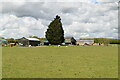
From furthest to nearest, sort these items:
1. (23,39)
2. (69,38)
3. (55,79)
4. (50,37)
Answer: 1. (69,38)
2. (23,39)
3. (50,37)
4. (55,79)

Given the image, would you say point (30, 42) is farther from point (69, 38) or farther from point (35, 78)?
point (35, 78)

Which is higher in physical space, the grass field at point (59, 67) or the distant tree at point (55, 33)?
the distant tree at point (55, 33)

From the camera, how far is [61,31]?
9712 centimetres

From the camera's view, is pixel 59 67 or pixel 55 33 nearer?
pixel 59 67

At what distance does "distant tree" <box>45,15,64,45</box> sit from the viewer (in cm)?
9475

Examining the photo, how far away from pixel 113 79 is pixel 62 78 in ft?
8.37

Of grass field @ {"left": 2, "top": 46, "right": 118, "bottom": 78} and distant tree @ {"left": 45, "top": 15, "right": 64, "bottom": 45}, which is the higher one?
distant tree @ {"left": 45, "top": 15, "right": 64, "bottom": 45}

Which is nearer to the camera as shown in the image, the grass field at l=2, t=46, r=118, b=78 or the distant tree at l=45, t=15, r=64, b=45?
the grass field at l=2, t=46, r=118, b=78

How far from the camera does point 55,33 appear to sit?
314 ft

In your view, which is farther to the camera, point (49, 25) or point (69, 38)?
point (69, 38)

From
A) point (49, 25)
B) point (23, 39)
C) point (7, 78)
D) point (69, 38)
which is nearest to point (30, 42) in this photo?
point (23, 39)

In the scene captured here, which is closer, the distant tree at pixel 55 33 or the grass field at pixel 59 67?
the grass field at pixel 59 67

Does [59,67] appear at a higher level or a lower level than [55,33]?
lower

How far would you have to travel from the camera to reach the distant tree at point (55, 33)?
9475cm
